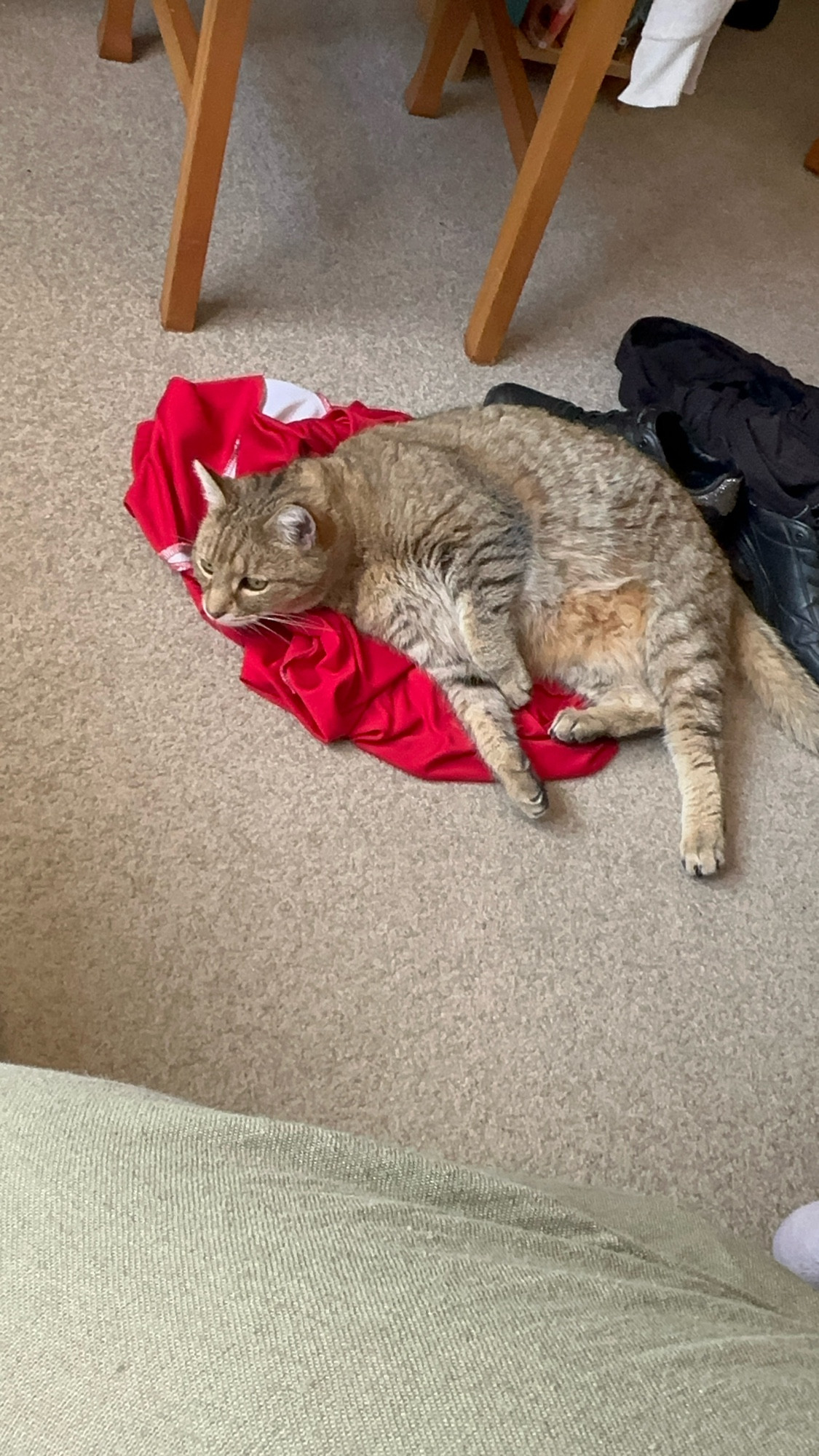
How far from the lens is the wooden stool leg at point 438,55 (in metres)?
2.38

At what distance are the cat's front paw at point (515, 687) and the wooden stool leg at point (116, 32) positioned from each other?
6.26 feet

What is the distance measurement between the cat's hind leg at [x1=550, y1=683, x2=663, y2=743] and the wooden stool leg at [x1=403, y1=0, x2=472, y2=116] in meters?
1.82

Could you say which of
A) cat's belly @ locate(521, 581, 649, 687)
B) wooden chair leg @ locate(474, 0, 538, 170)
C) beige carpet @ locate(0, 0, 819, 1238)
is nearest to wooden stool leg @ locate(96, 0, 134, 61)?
beige carpet @ locate(0, 0, 819, 1238)

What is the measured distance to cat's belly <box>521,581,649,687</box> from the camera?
5.81ft

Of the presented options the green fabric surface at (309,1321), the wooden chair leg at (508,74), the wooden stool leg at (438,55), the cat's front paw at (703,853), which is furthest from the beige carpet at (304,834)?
the green fabric surface at (309,1321)

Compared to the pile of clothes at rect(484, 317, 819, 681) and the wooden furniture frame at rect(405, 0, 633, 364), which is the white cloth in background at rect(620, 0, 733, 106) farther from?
the pile of clothes at rect(484, 317, 819, 681)

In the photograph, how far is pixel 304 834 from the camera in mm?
1535

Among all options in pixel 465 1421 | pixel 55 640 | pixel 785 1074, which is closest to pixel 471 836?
pixel 785 1074

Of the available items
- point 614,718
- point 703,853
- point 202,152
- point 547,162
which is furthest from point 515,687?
point 202,152

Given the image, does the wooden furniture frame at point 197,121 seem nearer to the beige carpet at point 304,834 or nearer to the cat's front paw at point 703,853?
the beige carpet at point 304,834

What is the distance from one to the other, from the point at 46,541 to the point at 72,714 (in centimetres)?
36

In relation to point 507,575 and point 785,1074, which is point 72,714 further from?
point 785,1074

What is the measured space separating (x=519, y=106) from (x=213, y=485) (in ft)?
4.39

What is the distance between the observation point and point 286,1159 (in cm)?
72
